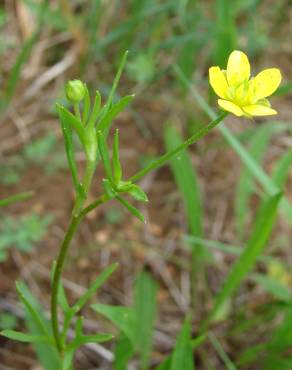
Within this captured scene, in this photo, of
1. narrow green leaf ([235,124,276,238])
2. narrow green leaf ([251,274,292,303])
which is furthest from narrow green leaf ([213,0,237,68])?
narrow green leaf ([251,274,292,303])

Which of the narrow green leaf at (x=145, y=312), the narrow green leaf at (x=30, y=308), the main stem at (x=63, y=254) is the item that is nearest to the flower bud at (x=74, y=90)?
the main stem at (x=63, y=254)

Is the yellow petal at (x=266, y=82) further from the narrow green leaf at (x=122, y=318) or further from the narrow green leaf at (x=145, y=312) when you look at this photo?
the narrow green leaf at (x=145, y=312)

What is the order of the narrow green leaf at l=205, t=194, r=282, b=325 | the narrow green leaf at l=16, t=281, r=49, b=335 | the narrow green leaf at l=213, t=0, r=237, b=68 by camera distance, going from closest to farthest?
the narrow green leaf at l=16, t=281, r=49, b=335 → the narrow green leaf at l=205, t=194, r=282, b=325 → the narrow green leaf at l=213, t=0, r=237, b=68

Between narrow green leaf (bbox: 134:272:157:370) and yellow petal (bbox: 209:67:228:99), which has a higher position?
yellow petal (bbox: 209:67:228:99)

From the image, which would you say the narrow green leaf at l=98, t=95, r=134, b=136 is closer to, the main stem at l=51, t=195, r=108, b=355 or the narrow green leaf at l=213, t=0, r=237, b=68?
the main stem at l=51, t=195, r=108, b=355

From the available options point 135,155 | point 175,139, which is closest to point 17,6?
point 135,155

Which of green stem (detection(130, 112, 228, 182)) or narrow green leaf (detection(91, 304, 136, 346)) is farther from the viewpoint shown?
narrow green leaf (detection(91, 304, 136, 346))

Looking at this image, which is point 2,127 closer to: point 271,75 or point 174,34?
point 174,34
